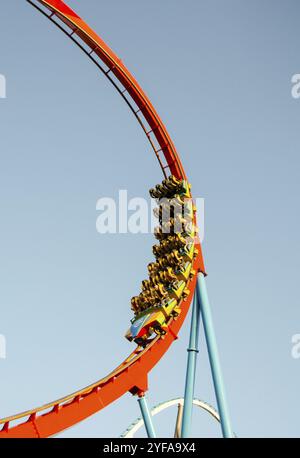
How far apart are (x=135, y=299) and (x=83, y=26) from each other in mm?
6252

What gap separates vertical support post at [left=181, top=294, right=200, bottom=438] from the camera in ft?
48.4

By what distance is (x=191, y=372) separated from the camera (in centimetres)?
1534

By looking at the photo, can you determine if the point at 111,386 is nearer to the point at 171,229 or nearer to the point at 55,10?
the point at 171,229

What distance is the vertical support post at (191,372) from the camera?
14.8 meters

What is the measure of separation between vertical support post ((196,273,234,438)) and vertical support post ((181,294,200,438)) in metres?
0.23

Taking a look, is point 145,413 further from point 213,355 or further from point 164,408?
point 164,408

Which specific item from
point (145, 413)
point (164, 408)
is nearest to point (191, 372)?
Answer: point (145, 413)

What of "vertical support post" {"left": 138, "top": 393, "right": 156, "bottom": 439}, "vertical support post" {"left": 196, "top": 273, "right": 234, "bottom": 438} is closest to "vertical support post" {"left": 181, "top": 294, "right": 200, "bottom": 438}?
"vertical support post" {"left": 196, "top": 273, "right": 234, "bottom": 438}

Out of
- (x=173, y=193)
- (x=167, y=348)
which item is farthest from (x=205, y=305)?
(x=173, y=193)

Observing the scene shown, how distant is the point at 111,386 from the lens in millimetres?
13383

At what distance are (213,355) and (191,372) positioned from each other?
0.65 metres

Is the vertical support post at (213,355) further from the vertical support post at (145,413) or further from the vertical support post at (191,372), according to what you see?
the vertical support post at (145,413)
